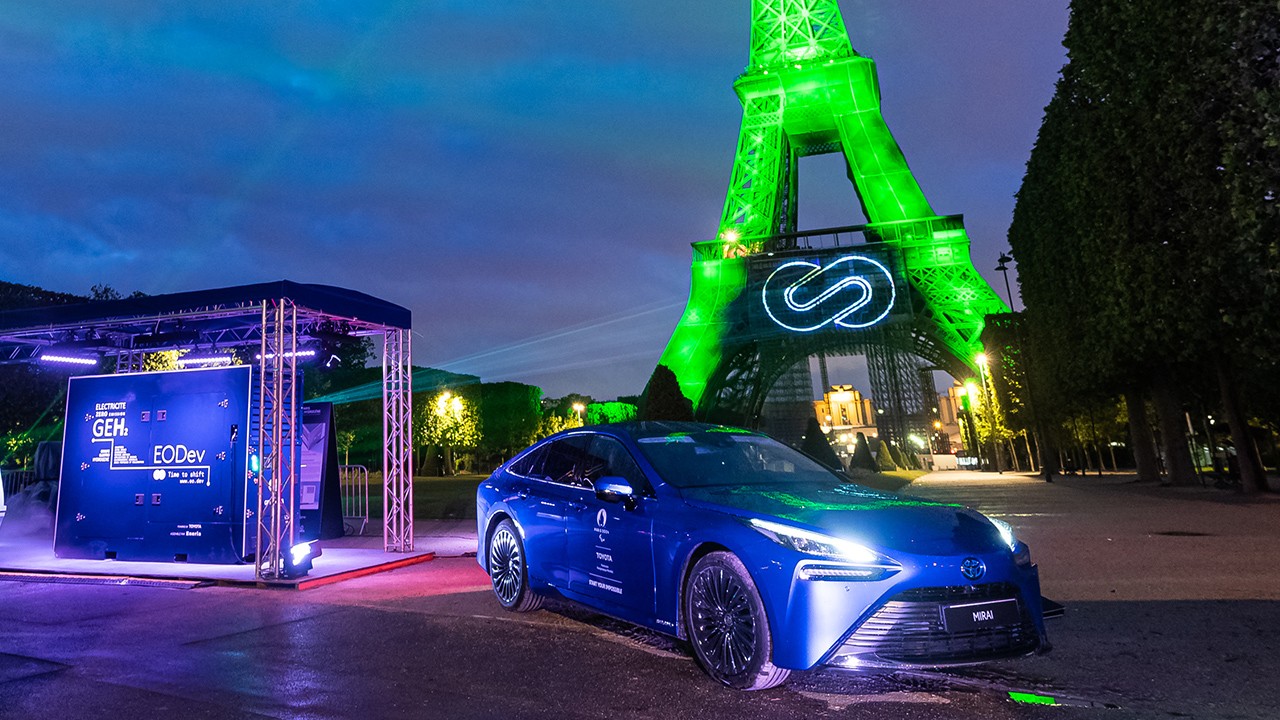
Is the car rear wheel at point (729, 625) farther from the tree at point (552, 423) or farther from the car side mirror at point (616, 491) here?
the tree at point (552, 423)

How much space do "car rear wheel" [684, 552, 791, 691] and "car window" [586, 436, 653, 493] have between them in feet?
2.75

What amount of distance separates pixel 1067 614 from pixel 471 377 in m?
65.5

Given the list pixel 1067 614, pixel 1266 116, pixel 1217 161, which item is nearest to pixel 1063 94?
pixel 1217 161

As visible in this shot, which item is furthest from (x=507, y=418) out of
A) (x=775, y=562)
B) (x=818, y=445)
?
(x=775, y=562)

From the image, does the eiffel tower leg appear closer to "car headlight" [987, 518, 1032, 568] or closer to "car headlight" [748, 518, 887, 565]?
"car headlight" [987, 518, 1032, 568]

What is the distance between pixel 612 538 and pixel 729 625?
1.16 meters

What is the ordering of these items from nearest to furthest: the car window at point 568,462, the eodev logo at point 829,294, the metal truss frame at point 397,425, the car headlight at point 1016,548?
the car headlight at point 1016,548, the car window at point 568,462, the metal truss frame at point 397,425, the eodev logo at point 829,294

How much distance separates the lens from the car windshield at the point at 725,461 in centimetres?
480

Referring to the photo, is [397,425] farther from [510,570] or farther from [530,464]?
[510,570]

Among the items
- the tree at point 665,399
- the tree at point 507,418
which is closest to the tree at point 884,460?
the tree at point 665,399

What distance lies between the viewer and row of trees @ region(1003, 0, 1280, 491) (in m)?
10.5

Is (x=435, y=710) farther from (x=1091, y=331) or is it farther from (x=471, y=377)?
(x=471, y=377)

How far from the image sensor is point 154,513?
9.99 m

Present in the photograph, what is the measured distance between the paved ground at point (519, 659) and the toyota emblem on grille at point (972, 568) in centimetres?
62
